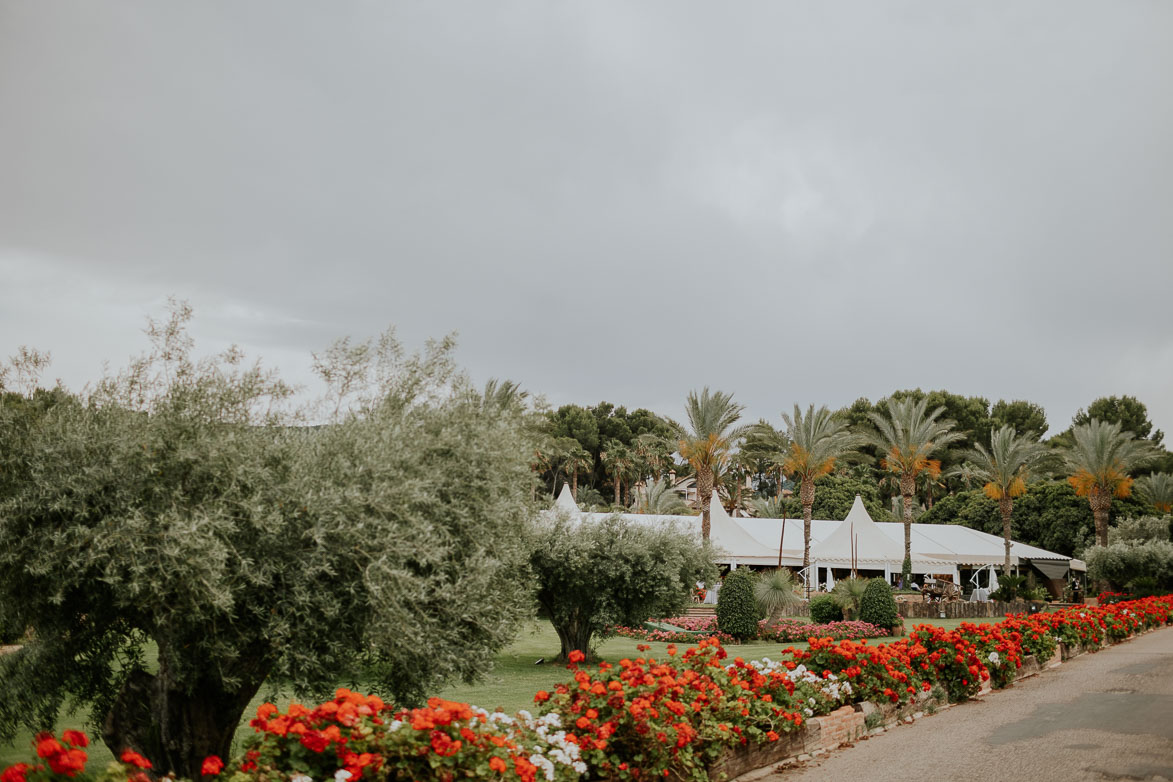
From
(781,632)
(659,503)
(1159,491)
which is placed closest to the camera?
(781,632)

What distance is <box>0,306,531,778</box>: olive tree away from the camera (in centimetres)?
580

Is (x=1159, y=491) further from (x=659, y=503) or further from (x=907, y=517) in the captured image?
(x=659, y=503)

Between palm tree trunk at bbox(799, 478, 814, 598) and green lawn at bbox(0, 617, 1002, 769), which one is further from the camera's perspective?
palm tree trunk at bbox(799, 478, 814, 598)

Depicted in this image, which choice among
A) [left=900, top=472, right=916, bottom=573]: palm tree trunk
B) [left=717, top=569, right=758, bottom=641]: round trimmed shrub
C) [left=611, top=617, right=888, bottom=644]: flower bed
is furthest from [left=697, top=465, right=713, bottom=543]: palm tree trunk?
[left=717, top=569, right=758, bottom=641]: round trimmed shrub

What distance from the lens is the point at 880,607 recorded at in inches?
945

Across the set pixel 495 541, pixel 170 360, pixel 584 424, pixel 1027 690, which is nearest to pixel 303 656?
pixel 495 541

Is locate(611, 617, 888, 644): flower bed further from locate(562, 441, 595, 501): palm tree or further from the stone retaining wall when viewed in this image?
locate(562, 441, 595, 501): palm tree

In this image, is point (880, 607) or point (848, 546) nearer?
point (880, 607)

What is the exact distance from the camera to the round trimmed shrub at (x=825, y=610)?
85.6ft

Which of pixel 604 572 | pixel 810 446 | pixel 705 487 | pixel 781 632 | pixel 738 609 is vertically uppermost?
pixel 810 446

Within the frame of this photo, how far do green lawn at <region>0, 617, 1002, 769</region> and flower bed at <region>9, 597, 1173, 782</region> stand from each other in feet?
2.45

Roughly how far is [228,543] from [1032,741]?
826 centimetres

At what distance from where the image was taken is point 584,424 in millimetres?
70562

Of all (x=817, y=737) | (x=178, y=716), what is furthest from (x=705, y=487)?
(x=178, y=716)
